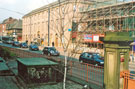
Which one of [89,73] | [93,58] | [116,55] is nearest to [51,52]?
[93,58]

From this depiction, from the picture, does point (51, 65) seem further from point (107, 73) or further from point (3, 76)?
point (3, 76)

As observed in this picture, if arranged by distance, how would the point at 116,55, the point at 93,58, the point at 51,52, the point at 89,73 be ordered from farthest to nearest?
the point at 51,52
the point at 93,58
the point at 89,73
the point at 116,55

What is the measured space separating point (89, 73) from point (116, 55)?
3956 mm

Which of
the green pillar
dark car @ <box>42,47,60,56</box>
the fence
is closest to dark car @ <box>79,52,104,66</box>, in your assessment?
the fence

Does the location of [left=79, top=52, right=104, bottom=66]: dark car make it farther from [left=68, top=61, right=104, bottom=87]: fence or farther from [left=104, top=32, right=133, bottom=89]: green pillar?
[left=104, top=32, right=133, bottom=89]: green pillar

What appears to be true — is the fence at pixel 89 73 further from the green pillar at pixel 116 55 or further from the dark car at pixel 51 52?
the dark car at pixel 51 52

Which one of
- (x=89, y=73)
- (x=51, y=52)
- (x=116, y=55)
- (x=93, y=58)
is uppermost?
(x=116, y=55)

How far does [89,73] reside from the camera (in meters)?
10.3

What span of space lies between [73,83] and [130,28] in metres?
20.5

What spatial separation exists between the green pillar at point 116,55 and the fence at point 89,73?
2.23 m

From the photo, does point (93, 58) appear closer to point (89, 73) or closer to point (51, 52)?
point (89, 73)

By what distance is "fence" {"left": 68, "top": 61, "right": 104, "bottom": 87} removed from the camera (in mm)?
9555

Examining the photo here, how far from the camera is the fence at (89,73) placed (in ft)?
31.3

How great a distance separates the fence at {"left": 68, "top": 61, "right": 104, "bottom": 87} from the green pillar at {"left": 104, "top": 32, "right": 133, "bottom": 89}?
2.23 meters
